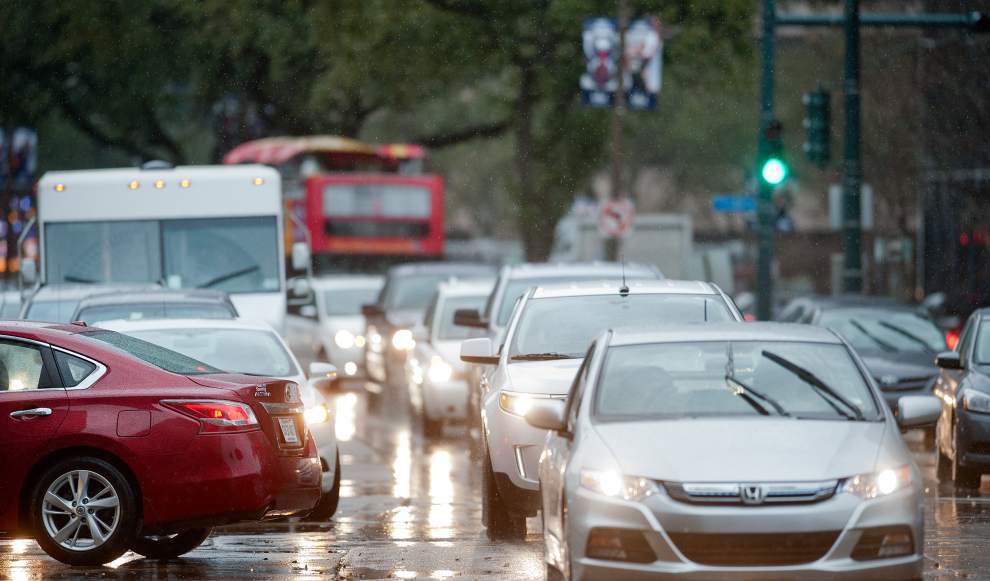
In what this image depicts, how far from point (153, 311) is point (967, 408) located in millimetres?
6794

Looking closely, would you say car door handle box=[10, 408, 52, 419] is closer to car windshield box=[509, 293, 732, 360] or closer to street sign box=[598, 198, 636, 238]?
car windshield box=[509, 293, 732, 360]

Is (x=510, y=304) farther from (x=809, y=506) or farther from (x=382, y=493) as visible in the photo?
(x=809, y=506)

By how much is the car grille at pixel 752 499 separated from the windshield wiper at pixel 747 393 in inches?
33.5

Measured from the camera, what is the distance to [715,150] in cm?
7394

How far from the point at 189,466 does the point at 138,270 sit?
12.8 metres

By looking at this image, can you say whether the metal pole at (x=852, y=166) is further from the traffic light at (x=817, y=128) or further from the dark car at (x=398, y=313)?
the dark car at (x=398, y=313)

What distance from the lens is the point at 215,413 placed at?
1027 cm

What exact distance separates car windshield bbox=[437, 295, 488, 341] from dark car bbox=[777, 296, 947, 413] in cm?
368

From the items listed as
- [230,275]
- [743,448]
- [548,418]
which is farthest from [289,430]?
[230,275]

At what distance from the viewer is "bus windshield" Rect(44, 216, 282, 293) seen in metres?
22.5

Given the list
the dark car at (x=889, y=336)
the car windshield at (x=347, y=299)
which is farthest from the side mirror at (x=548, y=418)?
the car windshield at (x=347, y=299)

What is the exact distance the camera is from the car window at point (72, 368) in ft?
34.1

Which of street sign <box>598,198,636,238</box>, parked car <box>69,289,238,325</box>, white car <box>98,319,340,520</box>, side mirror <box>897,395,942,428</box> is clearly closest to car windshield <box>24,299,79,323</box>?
parked car <box>69,289,238,325</box>

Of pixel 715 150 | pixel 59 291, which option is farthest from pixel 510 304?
pixel 715 150
